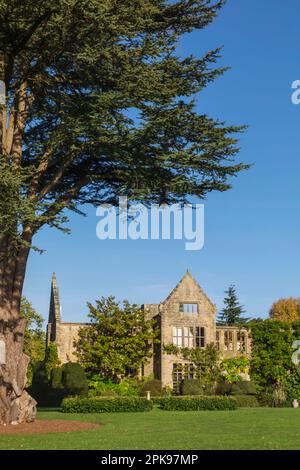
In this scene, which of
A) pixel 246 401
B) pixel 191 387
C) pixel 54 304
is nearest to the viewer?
pixel 246 401

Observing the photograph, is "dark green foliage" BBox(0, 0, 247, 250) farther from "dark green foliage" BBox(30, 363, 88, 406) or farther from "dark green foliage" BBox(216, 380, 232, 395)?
"dark green foliage" BBox(216, 380, 232, 395)

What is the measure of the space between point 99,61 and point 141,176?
4.07 m

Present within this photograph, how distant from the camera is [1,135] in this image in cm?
2186

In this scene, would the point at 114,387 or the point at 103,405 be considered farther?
the point at 114,387

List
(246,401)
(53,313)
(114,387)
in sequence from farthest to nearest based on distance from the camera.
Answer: (53,313) < (114,387) < (246,401)

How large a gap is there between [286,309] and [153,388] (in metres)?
41.6

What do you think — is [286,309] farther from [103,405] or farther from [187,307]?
[103,405]

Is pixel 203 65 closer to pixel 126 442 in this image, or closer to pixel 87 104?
pixel 87 104

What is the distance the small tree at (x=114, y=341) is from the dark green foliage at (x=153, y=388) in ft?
7.50

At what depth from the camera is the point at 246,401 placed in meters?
38.4

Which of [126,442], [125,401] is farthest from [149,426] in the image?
[125,401]

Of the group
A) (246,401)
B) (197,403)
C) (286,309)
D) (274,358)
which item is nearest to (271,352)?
(274,358)

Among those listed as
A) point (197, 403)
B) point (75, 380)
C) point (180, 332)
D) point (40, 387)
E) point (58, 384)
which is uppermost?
→ point (180, 332)

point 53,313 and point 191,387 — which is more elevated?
point 53,313
